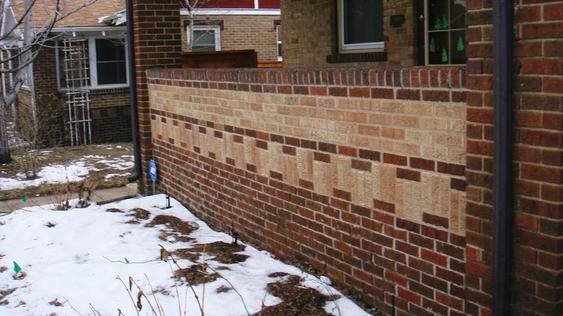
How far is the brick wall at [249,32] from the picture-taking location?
2462 cm

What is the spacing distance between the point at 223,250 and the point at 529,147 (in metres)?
3.61

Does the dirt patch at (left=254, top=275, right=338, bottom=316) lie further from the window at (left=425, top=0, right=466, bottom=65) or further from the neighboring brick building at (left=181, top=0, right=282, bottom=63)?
the neighboring brick building at (left=181, top=0, right=282, bottom=63)

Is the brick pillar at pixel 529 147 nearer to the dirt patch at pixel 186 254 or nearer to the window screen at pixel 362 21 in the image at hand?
the dirt patch at pixel 186 254

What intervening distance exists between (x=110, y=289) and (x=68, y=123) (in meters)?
→ 14.8

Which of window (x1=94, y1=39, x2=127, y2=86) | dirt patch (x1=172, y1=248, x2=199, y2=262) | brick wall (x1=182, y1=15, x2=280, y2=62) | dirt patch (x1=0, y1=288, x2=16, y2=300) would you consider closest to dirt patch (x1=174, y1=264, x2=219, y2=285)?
dirt patch (x1=172, y1=248, x2=199, y2=262)

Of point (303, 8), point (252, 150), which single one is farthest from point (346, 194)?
point (303, 8)

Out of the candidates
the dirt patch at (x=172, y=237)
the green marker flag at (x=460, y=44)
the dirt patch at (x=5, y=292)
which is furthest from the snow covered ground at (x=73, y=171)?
the green marker flag at (x=460, y=44)

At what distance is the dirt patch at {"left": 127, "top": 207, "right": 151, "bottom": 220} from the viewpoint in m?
7.94

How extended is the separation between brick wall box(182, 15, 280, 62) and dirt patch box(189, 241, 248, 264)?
18.5 m

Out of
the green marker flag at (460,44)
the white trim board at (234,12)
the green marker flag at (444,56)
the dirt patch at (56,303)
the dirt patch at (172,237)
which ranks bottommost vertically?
the dirt patch at (56,303)

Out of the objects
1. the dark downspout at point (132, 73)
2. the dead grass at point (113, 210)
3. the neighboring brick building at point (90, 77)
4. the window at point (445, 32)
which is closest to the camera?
the dead grass at point (113, 210)

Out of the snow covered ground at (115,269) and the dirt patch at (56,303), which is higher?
the snow covered ground at (115,269)

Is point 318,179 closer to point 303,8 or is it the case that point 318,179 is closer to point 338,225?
point 338,225

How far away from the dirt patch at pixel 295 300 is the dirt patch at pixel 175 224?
2196 mm
